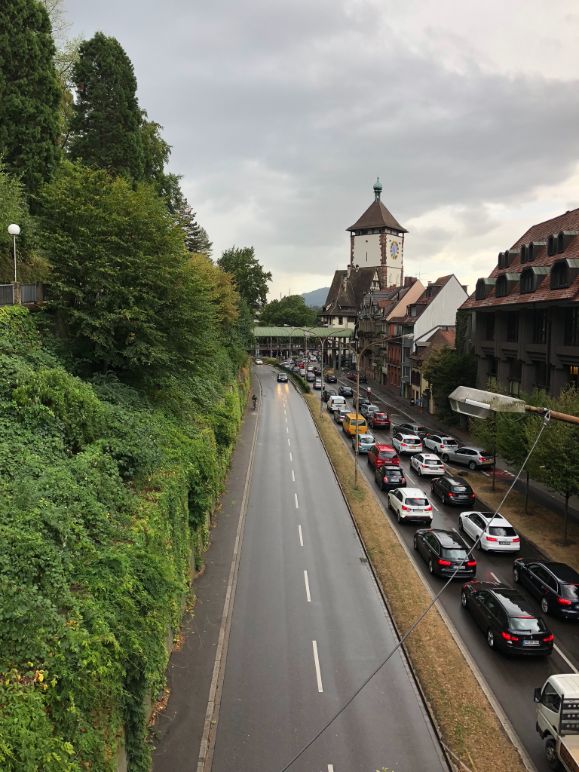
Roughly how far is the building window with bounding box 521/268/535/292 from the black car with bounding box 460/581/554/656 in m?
28.6

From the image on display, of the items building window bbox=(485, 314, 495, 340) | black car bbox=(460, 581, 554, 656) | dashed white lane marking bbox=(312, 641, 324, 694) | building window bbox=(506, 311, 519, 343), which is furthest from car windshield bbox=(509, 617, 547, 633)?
building window bbox=(485, 314, 495, 340)

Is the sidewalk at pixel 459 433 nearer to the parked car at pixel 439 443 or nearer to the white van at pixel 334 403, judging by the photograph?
the parked car at pixel 439 443

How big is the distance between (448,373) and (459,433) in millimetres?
5537

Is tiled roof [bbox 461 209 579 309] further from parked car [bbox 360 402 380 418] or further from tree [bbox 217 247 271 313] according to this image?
tree [bbox 217 247 271 313]

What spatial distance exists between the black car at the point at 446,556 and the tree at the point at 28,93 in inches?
1083

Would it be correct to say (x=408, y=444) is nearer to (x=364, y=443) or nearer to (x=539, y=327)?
(x=364, y=443)

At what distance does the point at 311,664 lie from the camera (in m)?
16.2

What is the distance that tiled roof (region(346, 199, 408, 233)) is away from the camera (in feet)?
398

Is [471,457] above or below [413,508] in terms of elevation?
above

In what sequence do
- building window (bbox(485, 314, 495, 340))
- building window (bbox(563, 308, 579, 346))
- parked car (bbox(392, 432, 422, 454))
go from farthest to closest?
building window (bbox(485, 314, 495, 340)) → parked car (bbox(392, 432, 422, 454)) → building window (bbox(563, 308, 579, 346))

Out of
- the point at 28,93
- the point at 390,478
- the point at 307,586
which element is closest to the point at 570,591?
the point at 307,586

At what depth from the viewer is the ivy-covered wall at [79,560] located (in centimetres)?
766

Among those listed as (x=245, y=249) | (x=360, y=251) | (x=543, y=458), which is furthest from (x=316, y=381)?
(x=543, y=458)

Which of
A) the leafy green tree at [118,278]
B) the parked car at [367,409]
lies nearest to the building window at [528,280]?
the parked car at [367,409]
